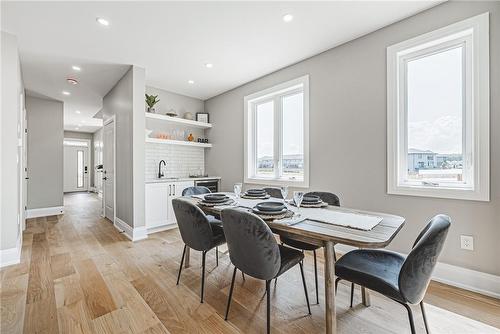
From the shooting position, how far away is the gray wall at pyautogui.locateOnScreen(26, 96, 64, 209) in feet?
16.0

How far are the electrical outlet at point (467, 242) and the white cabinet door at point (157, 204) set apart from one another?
12.9 feet

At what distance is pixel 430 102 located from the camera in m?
2.35

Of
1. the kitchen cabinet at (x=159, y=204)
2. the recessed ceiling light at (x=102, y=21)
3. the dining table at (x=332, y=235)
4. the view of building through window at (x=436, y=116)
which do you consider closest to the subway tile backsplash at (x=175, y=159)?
the kitchen cabinet at (x=159, y=204)

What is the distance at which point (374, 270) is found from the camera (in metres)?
1.41

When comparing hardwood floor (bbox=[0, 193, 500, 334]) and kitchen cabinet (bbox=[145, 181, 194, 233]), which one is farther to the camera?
kitchen cabinet (bbox=[145, 181, 194, 233])

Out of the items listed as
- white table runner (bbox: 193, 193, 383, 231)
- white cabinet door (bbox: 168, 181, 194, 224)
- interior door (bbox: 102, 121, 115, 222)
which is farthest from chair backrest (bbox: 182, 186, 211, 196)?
interior door (bbox: 102, 121, 115, 222)

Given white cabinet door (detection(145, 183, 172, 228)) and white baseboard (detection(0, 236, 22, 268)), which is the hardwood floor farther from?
white cabinet door (detection(145, 183, 172, 228))

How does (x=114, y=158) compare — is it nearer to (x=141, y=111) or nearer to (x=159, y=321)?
(x=141, y=111)

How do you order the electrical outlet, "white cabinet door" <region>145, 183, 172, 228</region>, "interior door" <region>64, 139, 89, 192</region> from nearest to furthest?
the electrical outlet
"white cabinet door" <region>145, 183, 172, 228</region>
"interior door" <region>64, 139, 89, 192</region>

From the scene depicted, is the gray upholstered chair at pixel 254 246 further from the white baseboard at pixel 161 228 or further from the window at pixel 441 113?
the white baseboard at pixel 161 228

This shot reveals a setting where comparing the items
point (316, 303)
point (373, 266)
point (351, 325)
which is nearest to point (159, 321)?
point (316, 303)

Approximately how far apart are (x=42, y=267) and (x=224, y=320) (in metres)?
2.32

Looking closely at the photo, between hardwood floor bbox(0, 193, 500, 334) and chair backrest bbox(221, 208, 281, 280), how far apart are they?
48cm

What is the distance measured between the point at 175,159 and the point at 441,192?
432cm
